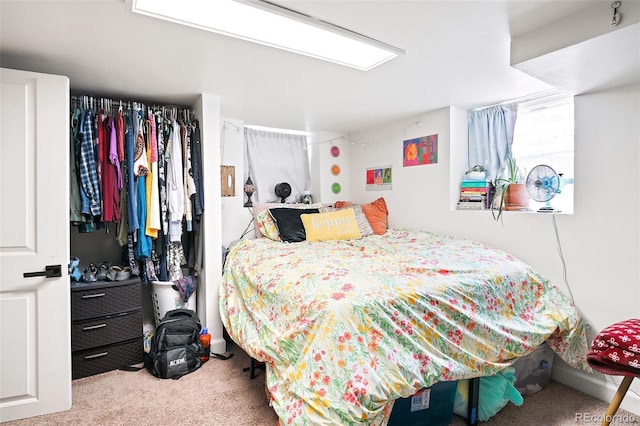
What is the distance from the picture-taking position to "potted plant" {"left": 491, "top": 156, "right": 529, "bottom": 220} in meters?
2.85

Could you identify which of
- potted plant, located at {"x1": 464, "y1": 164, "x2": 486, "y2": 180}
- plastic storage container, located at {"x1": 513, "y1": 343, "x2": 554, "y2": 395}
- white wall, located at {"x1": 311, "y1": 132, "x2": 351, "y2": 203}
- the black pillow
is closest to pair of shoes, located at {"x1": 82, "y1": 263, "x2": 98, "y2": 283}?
the black pillow

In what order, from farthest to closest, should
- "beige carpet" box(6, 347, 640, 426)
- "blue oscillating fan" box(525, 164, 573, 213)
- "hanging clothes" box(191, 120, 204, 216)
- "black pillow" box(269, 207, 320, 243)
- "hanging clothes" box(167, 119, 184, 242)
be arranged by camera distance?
"black pillow" box(269, 207, 320, 243) → "hanging clothes" box(191, 120, 204, 216) → "hanging clothes" box(167, 119, 184, 242) → "blue oscillating fan" box(525, 164, 573, 213) → "beige carpet" box(6, 347, 640, 426)

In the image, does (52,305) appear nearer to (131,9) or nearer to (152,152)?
(152,152)

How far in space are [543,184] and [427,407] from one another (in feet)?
6.13

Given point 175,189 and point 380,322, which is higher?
point 175,189

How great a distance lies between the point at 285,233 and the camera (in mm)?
3266

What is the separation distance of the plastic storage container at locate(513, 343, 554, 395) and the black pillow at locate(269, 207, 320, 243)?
1.97 m

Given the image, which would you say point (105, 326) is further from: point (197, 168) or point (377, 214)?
point (377, 214)

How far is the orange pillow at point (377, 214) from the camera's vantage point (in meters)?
3.72

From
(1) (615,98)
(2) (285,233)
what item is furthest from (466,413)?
(1) (615,98)

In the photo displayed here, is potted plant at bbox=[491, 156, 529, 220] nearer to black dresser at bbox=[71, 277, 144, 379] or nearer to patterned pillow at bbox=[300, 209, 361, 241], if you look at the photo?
patterned pillow at bbox=[300, 209, 361, 241]

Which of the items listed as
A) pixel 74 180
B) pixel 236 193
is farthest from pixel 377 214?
pixel 74 180

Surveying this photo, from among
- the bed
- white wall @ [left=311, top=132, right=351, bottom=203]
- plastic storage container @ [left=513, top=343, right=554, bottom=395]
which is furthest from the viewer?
white wall @ [left=311, top=132, right=351, bottom=203]

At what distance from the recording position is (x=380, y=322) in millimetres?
1566
